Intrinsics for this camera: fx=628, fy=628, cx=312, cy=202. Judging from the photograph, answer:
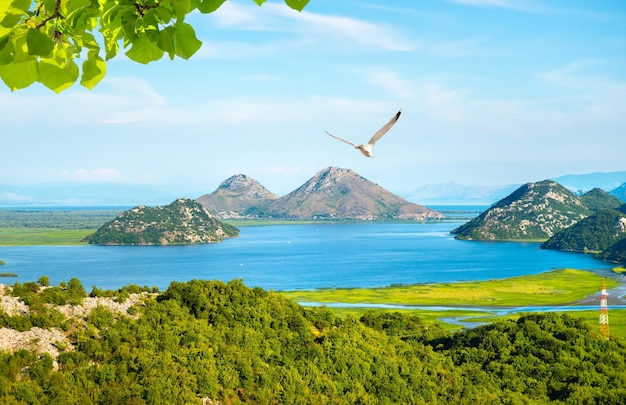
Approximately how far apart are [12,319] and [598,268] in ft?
423

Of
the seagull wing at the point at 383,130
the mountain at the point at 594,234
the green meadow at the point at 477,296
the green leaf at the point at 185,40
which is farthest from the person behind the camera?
the mountain at the point at 594,234

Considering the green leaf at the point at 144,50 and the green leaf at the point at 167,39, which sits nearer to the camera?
the green leaf at the point at 167,39

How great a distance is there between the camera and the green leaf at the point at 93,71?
391 centimetres

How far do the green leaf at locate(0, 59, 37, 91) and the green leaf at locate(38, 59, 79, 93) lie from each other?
0.16 ft

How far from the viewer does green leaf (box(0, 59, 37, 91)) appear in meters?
3.53

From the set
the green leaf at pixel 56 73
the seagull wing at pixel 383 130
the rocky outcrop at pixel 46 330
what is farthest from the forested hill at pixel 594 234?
the green leaf at pixel 56 73

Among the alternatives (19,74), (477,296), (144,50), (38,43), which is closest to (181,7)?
(144,50)

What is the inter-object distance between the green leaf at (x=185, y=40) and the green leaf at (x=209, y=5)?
0.47ft

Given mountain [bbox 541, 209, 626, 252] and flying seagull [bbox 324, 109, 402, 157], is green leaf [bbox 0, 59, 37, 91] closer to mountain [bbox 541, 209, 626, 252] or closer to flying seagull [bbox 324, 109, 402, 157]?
flying seagull [bbox 324, 109, 402, 157]

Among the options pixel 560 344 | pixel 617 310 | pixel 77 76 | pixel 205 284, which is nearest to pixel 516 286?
pixel 617 310

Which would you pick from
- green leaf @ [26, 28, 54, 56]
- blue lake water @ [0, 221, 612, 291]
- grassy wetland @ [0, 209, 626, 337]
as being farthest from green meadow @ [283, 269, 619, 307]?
green leaf @ [26, 28, 54, 56]

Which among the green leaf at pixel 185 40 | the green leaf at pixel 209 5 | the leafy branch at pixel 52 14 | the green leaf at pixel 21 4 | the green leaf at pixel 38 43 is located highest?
the green leaf at pixel 209 5

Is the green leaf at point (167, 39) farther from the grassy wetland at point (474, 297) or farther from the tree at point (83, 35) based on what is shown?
the grassy wetland at point (474, 297)

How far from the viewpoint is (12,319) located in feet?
94.9
